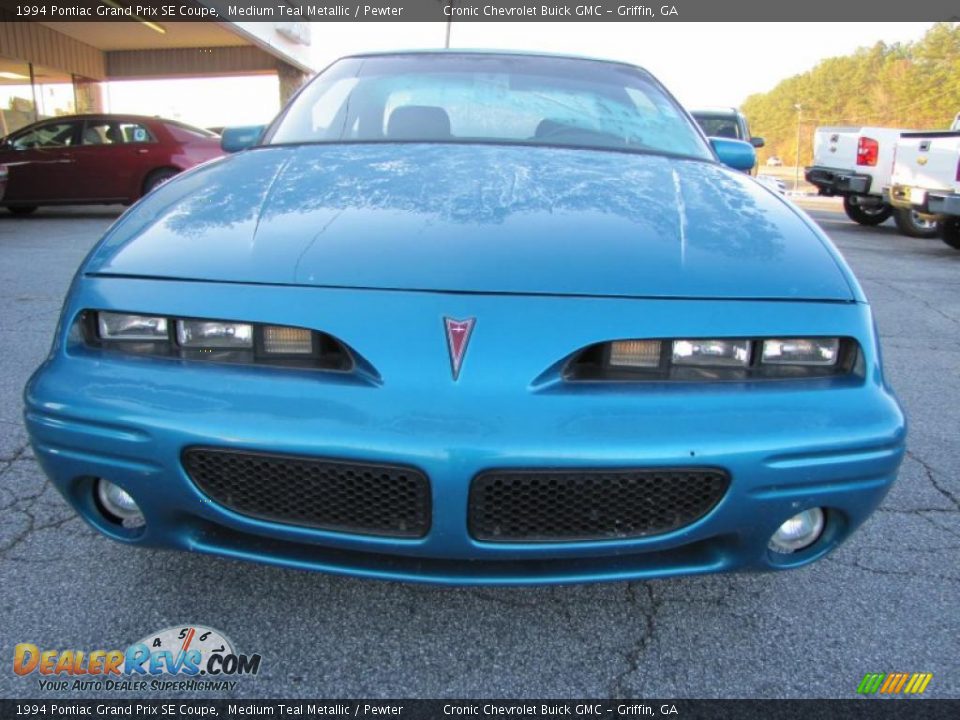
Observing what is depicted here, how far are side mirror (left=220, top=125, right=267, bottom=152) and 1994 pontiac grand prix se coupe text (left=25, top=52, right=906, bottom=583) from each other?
4.34 ft

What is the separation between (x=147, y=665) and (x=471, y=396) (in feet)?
3.04

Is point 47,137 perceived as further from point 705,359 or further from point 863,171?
point 863,171

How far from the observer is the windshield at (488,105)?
236 cm

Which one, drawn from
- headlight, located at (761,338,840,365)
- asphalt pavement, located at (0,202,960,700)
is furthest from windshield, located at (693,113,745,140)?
headlight, located at (761,338,840,365)

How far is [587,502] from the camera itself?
1299mm

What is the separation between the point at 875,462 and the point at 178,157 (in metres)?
10.1

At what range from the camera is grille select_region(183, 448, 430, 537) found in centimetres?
128

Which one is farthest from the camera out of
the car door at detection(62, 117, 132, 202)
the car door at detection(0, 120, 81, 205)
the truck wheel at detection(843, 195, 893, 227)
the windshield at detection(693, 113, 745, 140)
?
the truck wheel at detection(843, 195, 893, 227)

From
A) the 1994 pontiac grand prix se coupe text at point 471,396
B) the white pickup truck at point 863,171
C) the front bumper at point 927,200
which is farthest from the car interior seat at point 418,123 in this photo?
the white pickup truck at point 863,171

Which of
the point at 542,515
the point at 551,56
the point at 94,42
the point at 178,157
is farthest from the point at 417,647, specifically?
the point at 94,42

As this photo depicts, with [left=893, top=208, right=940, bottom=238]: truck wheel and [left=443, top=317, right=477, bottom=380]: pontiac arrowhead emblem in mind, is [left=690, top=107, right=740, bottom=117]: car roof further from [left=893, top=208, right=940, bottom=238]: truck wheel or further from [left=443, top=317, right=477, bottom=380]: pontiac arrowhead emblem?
[left=443, top=317, right=477, bottom=380]: pontiac arrowhead emblem

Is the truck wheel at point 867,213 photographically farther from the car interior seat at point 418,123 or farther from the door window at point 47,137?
the door window at point 47,137

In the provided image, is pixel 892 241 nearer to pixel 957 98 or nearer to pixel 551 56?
pixel 551 56

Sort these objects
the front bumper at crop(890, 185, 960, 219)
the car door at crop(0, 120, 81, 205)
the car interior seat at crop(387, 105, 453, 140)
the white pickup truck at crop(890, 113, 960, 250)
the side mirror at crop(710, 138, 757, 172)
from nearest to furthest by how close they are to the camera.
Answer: the car interior seat at crop(387, 105, 453, 140)
the side mirror at crop(710, 138, 757, 172)
the front bumper at crop(890, 185, 960, 219)
the white pickup truck at crop(890, 113, 960, 250)
the car door at crop(0, 120, 81, 205)
